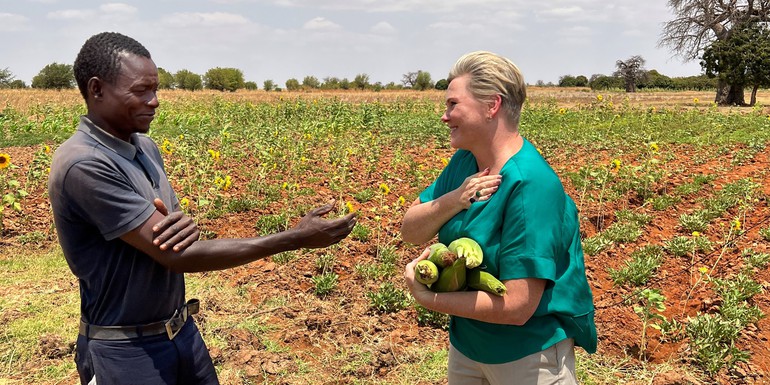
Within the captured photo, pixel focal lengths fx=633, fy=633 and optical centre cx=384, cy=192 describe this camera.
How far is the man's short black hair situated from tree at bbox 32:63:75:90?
2385 inches

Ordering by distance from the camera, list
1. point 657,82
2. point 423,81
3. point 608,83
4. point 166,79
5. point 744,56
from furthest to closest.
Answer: point 423,81 < point 166,79 < point 657,82 < point 608,83 < point 744,56

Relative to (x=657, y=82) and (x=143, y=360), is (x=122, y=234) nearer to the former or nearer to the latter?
(x=143, y=360)

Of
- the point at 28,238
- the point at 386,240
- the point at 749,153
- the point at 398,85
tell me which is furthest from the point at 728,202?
the point at 398,85

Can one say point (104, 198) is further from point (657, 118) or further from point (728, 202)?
point (657, 118)

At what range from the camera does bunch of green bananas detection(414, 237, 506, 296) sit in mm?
1907

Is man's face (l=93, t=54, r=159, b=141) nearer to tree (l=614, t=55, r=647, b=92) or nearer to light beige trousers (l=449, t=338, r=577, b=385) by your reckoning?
light beige trousers (l=449, t=338, r=577, b=385)

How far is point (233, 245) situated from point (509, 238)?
35.6 inches

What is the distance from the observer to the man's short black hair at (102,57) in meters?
2.05

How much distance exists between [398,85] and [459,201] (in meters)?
56.3

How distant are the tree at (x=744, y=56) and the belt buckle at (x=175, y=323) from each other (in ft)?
90.0

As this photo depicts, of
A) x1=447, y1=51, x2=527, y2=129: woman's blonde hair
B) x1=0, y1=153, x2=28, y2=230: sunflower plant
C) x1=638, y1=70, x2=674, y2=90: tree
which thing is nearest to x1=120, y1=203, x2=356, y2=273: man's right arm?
x1=447, y1=51, x2=527, y2=129: woman's blonde hair

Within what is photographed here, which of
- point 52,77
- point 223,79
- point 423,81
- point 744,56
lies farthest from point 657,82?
point 52,77

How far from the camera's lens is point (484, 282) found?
6.32ft

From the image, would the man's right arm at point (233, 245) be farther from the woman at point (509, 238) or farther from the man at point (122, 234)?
the woman at point (509, 238)
